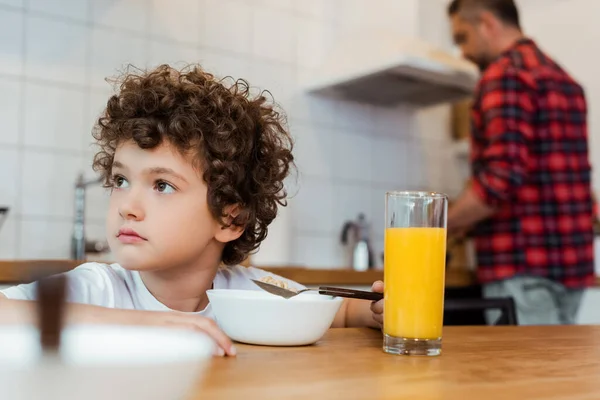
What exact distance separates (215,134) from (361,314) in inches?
13.9

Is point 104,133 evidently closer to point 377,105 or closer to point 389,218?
point 389,218

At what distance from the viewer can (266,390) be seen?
0.48 metres

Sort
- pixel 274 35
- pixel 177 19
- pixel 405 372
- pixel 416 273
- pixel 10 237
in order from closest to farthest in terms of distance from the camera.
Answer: pixel 405 372 → pixel 416 273 → pixel 10 237 → pixel 177 19 → pixel 274 35

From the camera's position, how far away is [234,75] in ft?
8.32

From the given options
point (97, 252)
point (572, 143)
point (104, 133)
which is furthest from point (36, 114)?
point (572, 143)

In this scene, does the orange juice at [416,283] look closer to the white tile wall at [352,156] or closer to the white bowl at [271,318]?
the white bowl at [271,318]

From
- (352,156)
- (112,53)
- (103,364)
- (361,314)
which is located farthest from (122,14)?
(103,364)

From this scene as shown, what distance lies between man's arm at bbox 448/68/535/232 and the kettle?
577 mm

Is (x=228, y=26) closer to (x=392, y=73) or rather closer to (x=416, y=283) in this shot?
(x=392, y=73)

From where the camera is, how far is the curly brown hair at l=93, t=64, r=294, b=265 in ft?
3.50

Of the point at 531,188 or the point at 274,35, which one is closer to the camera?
the point at 531,188

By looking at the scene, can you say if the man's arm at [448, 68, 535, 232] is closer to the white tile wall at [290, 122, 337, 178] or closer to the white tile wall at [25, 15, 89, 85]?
the white tile wall at [290, 122, 337, 178]

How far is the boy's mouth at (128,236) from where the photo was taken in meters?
0.98

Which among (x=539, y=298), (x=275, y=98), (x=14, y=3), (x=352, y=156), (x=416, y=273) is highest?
(x=14, y=3)
